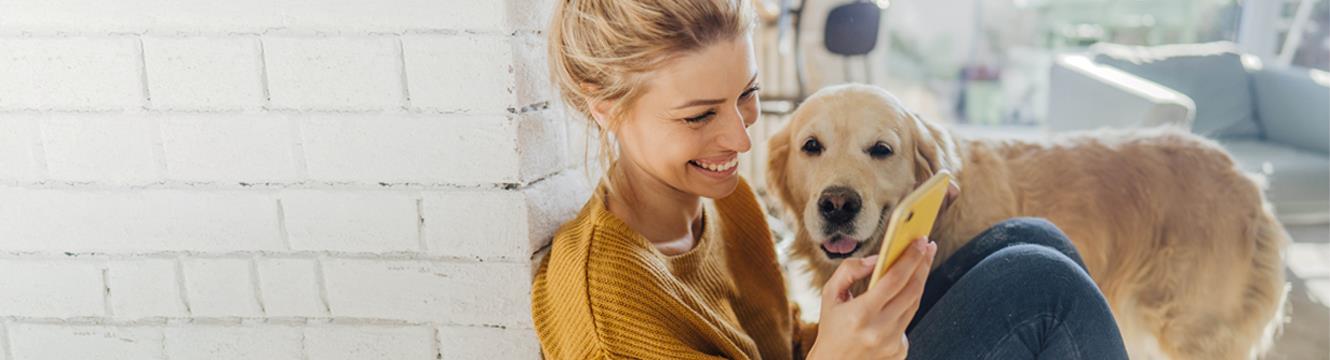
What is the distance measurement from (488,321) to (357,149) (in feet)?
0.83

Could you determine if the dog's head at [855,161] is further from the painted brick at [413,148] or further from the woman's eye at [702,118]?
the painted brick at [413,148]

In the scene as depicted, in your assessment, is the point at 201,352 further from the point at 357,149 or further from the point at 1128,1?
the point at 1128,1

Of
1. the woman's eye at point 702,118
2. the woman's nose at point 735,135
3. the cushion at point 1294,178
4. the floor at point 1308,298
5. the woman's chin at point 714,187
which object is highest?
the woman's eye at point 702,118

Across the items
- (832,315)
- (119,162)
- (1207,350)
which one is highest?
(119,162)

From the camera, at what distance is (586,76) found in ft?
3.07

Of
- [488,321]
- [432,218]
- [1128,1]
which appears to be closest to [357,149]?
[432,218]

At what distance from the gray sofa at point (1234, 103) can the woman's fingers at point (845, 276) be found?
2.77 metres

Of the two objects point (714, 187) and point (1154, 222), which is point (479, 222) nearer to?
point (714, 187)

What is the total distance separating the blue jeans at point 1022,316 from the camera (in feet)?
3.23

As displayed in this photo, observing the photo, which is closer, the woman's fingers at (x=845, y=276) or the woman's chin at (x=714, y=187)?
the woman's fingers at (x=845, y=276)

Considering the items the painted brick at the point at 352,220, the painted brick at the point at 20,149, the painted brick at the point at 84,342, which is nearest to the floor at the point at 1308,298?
the painted brick at the point at 352,220

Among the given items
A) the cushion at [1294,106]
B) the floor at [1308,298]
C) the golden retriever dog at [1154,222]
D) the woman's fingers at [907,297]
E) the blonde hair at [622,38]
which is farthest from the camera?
the cushion at [1294,106]

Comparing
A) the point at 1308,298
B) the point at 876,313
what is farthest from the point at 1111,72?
the point at 876,313

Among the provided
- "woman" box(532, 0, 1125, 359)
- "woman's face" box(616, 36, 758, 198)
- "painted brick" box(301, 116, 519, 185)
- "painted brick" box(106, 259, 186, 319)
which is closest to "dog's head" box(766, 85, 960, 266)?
"woman" box(532, 0, 1125, 359)
